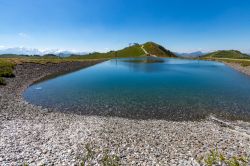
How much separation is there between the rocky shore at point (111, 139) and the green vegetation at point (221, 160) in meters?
0.59

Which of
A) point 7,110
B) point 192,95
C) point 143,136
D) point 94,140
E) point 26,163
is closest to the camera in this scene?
point 26,163

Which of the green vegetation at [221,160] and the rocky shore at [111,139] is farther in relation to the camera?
the rocky shore at [111,139]

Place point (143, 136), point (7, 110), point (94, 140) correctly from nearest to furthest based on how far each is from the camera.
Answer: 1. point (94, 140)
2. point (143, 136)
3. point (7, 110)

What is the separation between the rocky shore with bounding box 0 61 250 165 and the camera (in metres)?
13.8

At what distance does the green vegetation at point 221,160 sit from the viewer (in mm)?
13078

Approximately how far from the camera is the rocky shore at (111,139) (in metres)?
13.8

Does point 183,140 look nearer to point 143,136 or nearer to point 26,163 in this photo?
point 143,136

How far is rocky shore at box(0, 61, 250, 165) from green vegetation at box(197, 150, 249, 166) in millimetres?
587

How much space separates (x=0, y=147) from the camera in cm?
1494

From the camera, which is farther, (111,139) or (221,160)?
(111,139)

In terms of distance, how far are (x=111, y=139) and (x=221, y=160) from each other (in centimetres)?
938

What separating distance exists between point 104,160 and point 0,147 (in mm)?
9053

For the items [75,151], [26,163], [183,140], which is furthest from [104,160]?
[183,140]

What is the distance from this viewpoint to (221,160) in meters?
13.5
